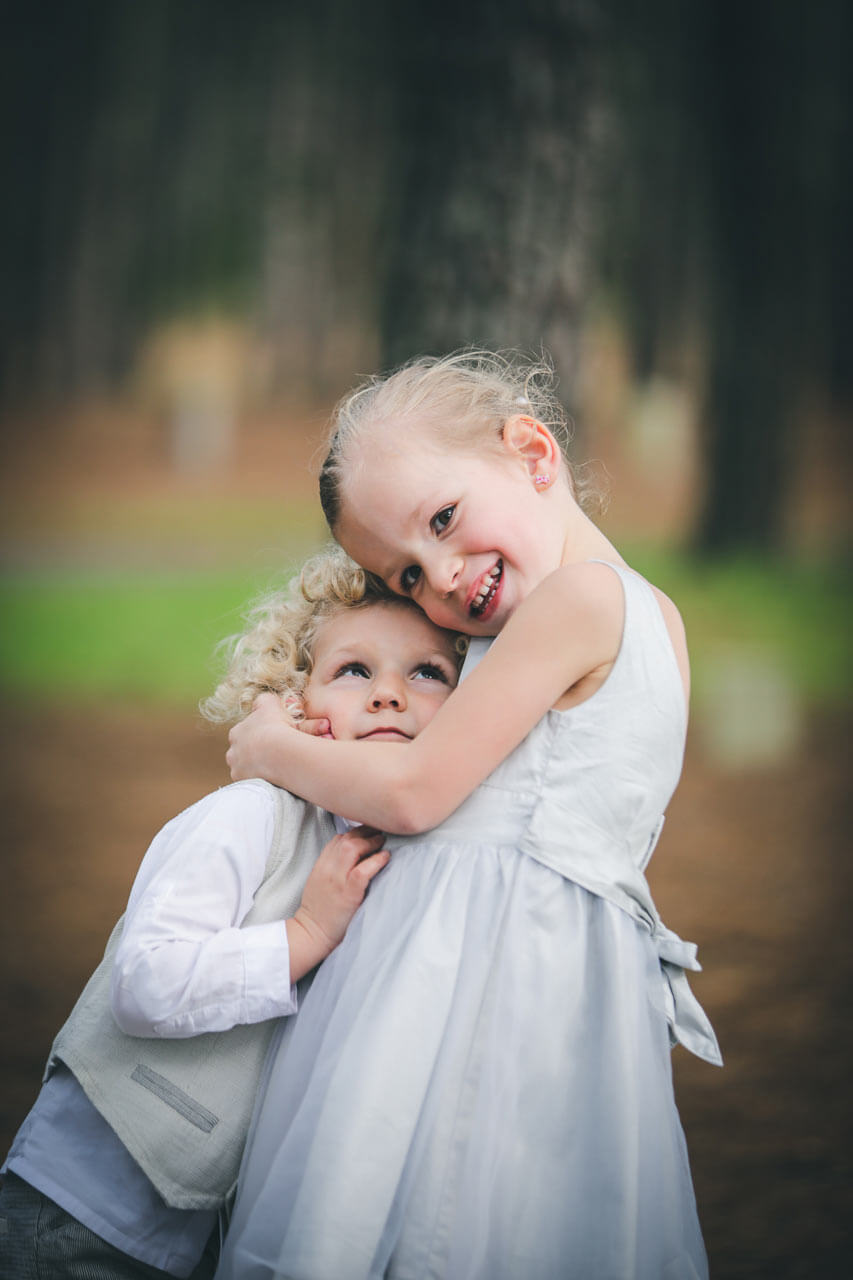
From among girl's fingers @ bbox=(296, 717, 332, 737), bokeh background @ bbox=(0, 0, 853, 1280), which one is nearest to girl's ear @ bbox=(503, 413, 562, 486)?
girl's fingers @ bbox=(296, 717, 332, 737)

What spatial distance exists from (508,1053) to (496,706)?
0.43m

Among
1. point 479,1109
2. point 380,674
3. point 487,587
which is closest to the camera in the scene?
point 479,1109

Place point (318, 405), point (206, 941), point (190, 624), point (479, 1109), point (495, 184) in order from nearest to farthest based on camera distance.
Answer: point (479, 1109) → point (206, 941) → point (495, 184) → point (190, 624) → point (318, 405)

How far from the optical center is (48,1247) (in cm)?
159

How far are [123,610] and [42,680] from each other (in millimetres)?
744

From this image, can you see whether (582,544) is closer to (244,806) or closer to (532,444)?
(532,444)

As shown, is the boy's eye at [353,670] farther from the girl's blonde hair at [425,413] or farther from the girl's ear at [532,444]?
the girl's ear at [532,444]

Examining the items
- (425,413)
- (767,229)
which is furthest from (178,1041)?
(767,229)

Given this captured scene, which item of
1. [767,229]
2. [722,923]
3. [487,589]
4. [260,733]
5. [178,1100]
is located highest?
[767,229]

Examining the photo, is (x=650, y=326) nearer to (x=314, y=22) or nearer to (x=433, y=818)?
(x=314, y=22)

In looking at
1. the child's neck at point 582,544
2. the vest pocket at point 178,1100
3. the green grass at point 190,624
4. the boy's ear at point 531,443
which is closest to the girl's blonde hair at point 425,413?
the boy's ear at point 531,443

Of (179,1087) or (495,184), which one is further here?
(495,184)

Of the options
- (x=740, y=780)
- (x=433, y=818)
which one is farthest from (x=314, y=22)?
(x=433, y=818)

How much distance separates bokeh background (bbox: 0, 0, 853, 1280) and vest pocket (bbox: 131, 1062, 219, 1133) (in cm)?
252
